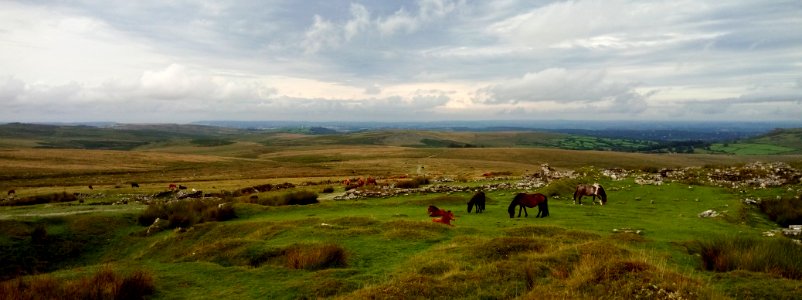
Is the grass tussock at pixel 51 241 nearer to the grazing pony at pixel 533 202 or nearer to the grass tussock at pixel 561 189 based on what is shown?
the grazing pony at pixel 533 202

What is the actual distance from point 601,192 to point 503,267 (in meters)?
18.7

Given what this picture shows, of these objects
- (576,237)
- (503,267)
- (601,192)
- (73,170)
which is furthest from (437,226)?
(73,170)

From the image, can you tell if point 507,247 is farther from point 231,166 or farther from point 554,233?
point 231,166

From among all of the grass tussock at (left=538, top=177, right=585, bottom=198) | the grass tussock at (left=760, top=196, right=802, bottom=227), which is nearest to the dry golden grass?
the grass tussock at (left=538, top=177, right=585, bottom=198)

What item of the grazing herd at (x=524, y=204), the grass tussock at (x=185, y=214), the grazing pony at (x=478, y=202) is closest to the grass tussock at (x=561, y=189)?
the grazing herd at (x=524, y=204)

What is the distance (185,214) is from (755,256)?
981 inches

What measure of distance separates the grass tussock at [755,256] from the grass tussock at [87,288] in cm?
1346

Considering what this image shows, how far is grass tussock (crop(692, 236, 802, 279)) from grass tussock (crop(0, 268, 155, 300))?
530 inches

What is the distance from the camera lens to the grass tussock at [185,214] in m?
24.5

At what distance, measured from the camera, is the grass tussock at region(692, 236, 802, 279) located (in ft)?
35.0

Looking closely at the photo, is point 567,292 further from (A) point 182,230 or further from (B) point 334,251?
(A) point 182,230

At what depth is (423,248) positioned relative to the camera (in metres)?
14.7

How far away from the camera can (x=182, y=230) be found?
20.7 metres

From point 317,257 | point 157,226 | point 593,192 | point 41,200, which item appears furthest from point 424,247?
point 41,200
